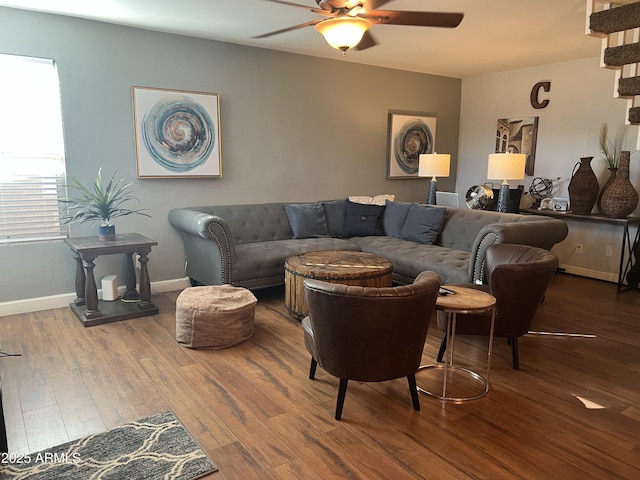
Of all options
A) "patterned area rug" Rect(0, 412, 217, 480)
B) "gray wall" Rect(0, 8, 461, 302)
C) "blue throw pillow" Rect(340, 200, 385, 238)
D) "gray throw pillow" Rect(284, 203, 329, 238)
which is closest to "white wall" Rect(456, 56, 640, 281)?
"gray wall" Rect(0, 8, 461, 302)

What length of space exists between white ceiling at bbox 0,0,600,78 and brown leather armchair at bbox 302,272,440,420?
88.1 inches

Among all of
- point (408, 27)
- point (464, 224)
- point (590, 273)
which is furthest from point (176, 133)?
point (590, 273)

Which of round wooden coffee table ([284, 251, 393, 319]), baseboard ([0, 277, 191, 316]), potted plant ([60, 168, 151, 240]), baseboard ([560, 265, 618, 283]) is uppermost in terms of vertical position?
potted plant ([60, 168, 151, 240])

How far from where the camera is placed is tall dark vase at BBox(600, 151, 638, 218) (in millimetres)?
4672

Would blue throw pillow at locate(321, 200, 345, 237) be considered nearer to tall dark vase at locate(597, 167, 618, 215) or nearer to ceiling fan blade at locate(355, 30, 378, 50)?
ceiling fan blade at locate(355, 30, 378, 50)

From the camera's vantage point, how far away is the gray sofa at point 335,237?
12.7ft

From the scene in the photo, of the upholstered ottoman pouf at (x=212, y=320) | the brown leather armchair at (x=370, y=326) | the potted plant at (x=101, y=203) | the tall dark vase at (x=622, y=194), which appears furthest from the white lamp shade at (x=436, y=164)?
the brown leather armchair at (x=370, y=326)

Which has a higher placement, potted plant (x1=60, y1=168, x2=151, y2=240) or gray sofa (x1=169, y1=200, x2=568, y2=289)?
potted plant (x1=60, y1=168, x2=151, y2=240)

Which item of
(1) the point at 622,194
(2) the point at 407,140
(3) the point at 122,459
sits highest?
(2) the point at 407,140

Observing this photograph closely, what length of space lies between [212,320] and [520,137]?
4688 mm

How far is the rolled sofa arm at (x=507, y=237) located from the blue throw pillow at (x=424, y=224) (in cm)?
96

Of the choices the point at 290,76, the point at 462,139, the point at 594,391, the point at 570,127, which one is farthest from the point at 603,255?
the point at 290,76

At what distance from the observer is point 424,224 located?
15.6 ft

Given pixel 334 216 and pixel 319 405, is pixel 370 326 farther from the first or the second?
pixel 334 216
